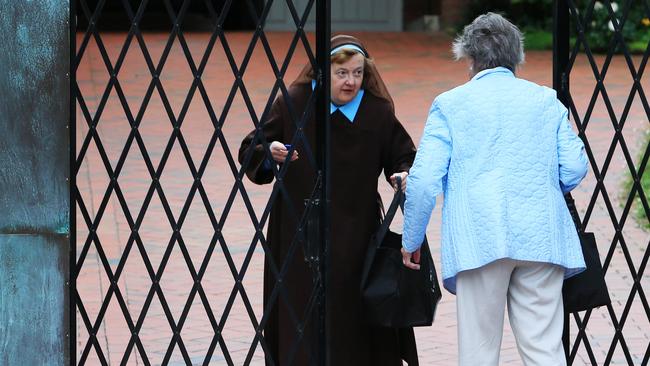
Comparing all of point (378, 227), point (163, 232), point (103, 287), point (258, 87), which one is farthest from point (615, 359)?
point (258, 87)

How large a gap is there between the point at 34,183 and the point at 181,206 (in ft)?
17.5

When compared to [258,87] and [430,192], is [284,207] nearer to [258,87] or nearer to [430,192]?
[430,192]

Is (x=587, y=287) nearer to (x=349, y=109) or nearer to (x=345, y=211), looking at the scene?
(x=345, y=211)

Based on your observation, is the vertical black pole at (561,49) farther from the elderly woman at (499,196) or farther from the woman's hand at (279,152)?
the woman's hand at (279,152)

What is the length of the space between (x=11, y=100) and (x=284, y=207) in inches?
43.9

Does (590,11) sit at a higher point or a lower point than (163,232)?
higher

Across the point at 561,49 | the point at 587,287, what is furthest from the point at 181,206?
the point at 587,287

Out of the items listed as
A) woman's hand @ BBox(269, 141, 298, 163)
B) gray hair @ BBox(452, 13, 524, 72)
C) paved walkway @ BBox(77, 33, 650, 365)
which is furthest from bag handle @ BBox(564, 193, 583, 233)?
woman's hand @ BBox(269, 141, 298, 163)

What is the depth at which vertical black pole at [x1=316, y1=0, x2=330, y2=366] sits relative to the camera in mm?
4523

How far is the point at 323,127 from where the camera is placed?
4.58m

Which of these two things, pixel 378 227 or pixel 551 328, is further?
pixel 378 227

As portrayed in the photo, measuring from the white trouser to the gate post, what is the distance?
1379 mm

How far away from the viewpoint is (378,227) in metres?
4.91

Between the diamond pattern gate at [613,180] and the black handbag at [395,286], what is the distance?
0.59 meters
